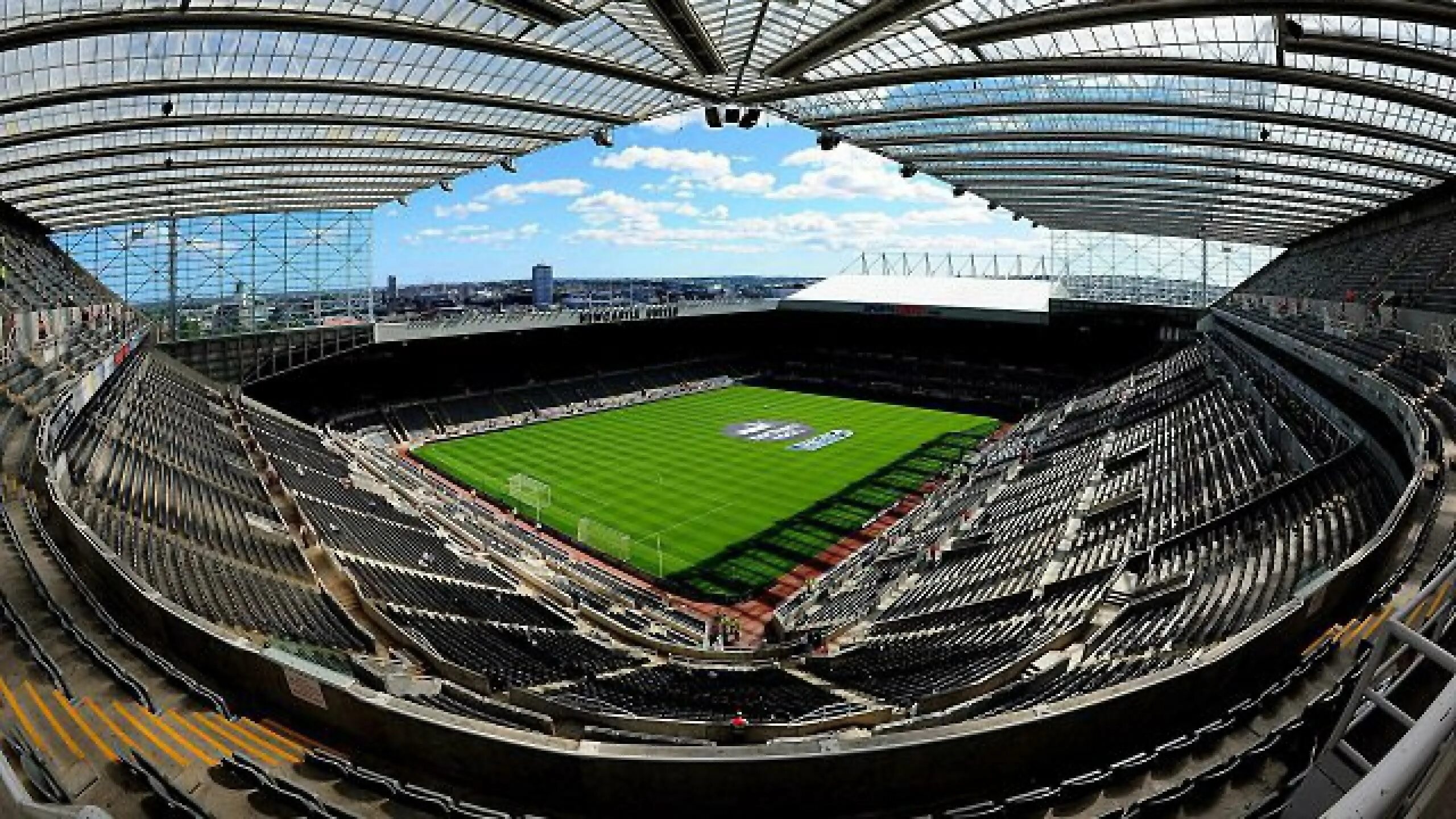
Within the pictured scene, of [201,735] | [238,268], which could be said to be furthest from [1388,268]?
[238,268]

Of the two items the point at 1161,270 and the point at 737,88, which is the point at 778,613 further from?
the point at 1161,270

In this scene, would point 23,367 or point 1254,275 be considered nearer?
point 23,367

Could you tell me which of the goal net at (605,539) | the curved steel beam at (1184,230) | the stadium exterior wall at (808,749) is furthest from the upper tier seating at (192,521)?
the curved steel beam at (1184,230)

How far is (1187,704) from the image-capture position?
880cm

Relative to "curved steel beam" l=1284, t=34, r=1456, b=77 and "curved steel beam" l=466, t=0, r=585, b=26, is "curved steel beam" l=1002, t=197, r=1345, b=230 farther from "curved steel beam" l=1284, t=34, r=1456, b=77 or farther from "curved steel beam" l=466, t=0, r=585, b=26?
"curved steel beam" l=466, t=0, r=585, b=26

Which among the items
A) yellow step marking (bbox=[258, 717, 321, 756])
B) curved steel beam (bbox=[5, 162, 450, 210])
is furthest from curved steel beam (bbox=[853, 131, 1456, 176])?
yellow step marking (bbox=[258, 717, 321, 756])

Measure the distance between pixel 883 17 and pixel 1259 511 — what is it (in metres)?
16.1

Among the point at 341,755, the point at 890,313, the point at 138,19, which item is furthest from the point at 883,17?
the point at 890,313

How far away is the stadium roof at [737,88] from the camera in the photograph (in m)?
20.2

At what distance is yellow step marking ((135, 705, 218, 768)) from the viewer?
8320 mm

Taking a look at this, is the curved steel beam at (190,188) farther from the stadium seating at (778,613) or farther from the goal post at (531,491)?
the goal post at (531,491)

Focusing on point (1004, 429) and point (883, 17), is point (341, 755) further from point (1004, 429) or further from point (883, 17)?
point (1004, 429)

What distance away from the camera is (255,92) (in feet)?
86.8

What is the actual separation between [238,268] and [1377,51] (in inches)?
2254
